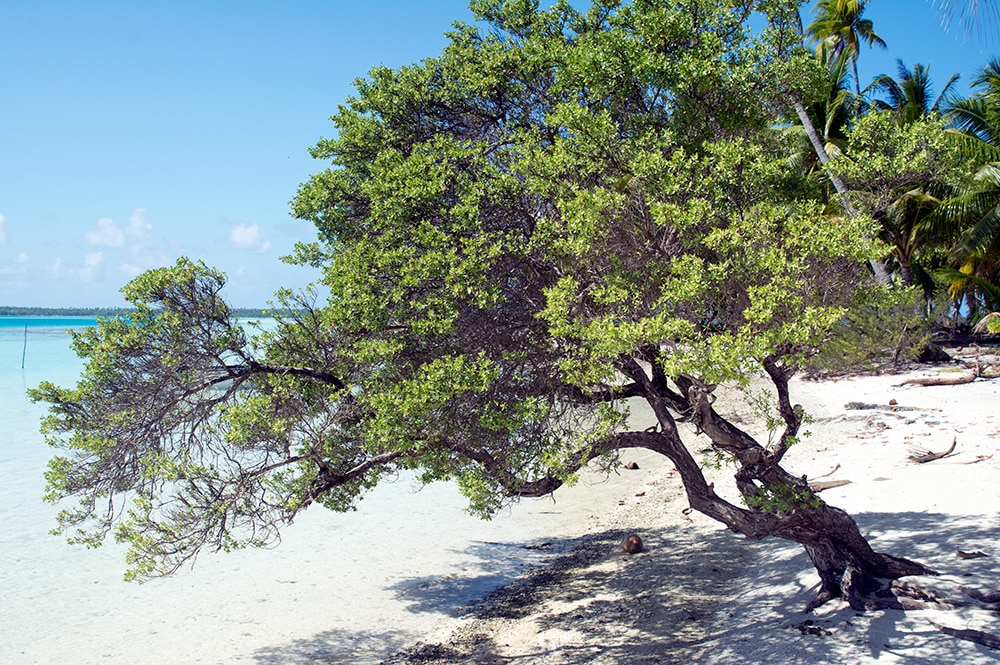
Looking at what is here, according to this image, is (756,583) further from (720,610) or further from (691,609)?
(691,609)

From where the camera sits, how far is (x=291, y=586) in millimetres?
10422

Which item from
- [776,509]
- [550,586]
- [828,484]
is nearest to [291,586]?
[550,586]

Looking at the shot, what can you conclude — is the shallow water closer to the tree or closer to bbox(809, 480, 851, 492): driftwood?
the tree

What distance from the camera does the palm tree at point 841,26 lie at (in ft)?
85.9

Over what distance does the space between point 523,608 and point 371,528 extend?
4.86m

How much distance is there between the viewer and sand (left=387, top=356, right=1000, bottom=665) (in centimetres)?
606

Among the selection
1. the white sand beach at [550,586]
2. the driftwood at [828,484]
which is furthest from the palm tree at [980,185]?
the driftwood at [828,484]

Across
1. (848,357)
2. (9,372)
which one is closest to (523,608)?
(848,357)

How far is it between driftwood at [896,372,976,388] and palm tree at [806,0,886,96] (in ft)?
40.1

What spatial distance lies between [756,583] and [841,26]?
2560 cm

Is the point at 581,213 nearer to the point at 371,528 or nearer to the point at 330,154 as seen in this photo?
the point at 330,154

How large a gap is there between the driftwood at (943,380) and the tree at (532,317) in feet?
45.2

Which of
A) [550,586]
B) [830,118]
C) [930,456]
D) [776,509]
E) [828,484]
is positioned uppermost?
[830,118]

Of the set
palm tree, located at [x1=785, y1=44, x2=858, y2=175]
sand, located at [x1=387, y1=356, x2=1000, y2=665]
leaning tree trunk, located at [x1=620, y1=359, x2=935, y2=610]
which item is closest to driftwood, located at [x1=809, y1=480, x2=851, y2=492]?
sand, located at [x1=387, y1=356, x2=1000, y2=665]
